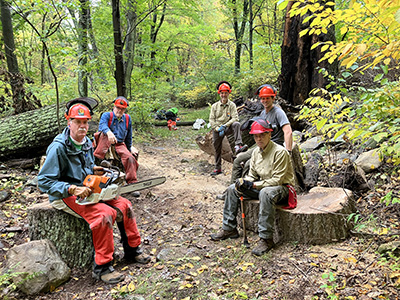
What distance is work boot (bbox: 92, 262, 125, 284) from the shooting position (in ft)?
10.1

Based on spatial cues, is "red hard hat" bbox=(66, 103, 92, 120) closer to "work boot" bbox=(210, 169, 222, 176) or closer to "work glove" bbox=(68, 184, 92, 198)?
"work glove" bbox=(68, 184, 92, 198)

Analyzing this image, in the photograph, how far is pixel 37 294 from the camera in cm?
293

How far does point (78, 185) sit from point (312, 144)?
16.2 feet

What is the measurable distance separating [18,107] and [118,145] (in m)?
3.74

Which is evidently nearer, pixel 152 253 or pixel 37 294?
Answer: pixel 37 294

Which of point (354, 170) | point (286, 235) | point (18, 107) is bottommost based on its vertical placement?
point (286, 235)

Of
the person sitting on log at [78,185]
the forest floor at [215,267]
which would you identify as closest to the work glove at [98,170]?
the person sitting on log at [78,185]

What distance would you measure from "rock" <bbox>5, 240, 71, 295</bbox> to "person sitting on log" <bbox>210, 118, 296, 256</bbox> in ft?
6.61

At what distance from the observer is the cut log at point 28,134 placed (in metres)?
6.08

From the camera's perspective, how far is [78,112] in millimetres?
3150

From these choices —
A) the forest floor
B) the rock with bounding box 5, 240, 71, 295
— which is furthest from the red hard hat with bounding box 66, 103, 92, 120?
the forest floor

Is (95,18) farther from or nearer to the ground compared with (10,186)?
farther from the ground

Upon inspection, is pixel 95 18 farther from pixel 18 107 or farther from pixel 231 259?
pixel 231 259

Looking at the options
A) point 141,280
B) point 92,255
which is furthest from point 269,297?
point 92,255
